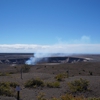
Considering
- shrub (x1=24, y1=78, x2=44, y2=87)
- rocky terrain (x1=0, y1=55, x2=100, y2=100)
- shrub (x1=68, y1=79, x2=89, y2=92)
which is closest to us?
rocky terrain (x1=0, y1=55, x2=100, y2=100)

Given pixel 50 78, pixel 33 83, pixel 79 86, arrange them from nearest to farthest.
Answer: pixel 79 86
pixel 33 83
pixel 50 78

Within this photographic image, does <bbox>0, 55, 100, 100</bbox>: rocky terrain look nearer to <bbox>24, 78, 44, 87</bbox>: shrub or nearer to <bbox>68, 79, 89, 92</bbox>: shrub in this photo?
<bbox>68, 79, 89, 92</bbox>: shrub

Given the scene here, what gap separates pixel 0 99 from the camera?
1555 centimetres

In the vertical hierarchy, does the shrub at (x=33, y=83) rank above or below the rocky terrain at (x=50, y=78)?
above

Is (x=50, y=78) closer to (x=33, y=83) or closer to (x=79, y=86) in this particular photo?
(x=33, y=83)

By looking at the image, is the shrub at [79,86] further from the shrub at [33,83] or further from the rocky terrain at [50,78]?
the shrub at [33,83]

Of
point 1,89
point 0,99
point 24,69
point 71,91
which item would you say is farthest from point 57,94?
point 24,69

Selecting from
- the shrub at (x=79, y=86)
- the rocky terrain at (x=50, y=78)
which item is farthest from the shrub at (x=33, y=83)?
the shrub at (x=79, y=86)

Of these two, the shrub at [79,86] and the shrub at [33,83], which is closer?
the shrub at [79,86]

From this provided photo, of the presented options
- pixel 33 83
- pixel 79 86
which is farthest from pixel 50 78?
pixel 79 86

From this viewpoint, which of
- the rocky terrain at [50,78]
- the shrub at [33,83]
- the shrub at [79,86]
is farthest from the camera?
the shrub at [33,83]

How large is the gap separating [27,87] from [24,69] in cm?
2823

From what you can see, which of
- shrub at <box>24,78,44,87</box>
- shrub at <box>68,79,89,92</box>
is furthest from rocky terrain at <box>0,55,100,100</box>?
shrub at <box>24,78,44,87</box>

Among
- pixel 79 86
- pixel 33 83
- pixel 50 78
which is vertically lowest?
pixel 50 78
